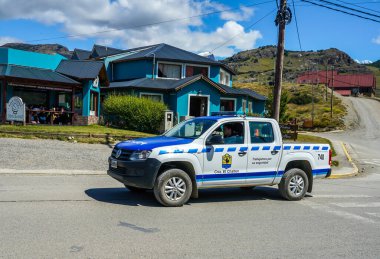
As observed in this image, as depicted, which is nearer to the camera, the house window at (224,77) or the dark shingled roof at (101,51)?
the house window at (224,77)

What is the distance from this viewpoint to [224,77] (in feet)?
131

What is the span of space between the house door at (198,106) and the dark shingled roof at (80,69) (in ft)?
29.9

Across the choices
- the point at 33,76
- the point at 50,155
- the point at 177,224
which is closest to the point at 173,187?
the point at 177,224

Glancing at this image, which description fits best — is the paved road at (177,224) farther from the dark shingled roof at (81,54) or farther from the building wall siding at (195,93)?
the dark shingled roof at (81,54)

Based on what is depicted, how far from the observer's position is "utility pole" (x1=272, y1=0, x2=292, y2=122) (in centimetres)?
1667

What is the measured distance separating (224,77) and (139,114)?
17156 millimetres

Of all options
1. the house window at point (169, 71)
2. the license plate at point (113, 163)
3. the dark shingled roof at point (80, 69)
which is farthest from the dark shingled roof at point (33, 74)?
the license plate at point (113, 163)

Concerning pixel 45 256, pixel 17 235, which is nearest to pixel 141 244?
pixel 45 256

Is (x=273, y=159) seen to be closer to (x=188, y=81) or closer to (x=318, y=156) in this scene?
(x=318, y=156)

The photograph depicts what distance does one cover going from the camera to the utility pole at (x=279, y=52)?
16672 millimetres

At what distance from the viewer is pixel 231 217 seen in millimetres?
7863

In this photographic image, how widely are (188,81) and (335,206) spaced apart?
912 inches

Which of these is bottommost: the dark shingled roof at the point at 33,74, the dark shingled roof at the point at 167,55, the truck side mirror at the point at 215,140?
the truck side mirror at the point at 215,140

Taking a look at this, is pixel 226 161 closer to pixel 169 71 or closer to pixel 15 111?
pixel 15 111
